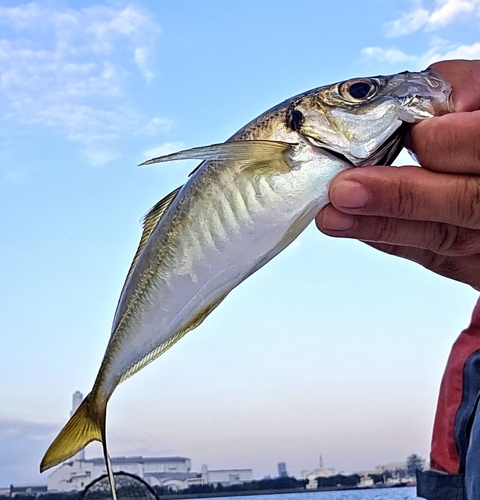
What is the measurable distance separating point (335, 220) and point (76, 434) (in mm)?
1626

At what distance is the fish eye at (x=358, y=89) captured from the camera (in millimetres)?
Answer: 2818

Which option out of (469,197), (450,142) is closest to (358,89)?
(450,142)

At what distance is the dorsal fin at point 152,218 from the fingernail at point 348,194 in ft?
2.87

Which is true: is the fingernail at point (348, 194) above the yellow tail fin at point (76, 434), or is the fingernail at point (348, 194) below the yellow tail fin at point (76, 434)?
above

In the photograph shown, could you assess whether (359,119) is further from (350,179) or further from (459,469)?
(459,469)

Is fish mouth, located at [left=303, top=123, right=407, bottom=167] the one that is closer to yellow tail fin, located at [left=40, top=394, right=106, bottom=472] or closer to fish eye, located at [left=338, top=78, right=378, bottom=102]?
fish eye, located at [left=338, top=78, right=378, bottom=102]

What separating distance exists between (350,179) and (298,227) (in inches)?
12.5

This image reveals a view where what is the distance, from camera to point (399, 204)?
8.96ft

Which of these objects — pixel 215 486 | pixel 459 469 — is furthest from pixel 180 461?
pixel 459 469

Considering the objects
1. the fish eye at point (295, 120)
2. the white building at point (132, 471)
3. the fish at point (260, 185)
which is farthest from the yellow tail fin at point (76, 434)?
the white building at point (132, 471)

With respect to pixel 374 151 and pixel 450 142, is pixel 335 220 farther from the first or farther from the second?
pixel 450 142

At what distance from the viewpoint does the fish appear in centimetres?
272

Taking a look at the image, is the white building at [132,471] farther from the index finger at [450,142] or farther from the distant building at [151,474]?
the index finger at [450,142]

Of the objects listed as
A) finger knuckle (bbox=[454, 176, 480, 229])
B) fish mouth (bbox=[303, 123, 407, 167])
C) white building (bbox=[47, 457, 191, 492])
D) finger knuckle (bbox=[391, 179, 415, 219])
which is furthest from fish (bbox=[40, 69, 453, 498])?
white building (bbox=[47, 457, 191, 492])
